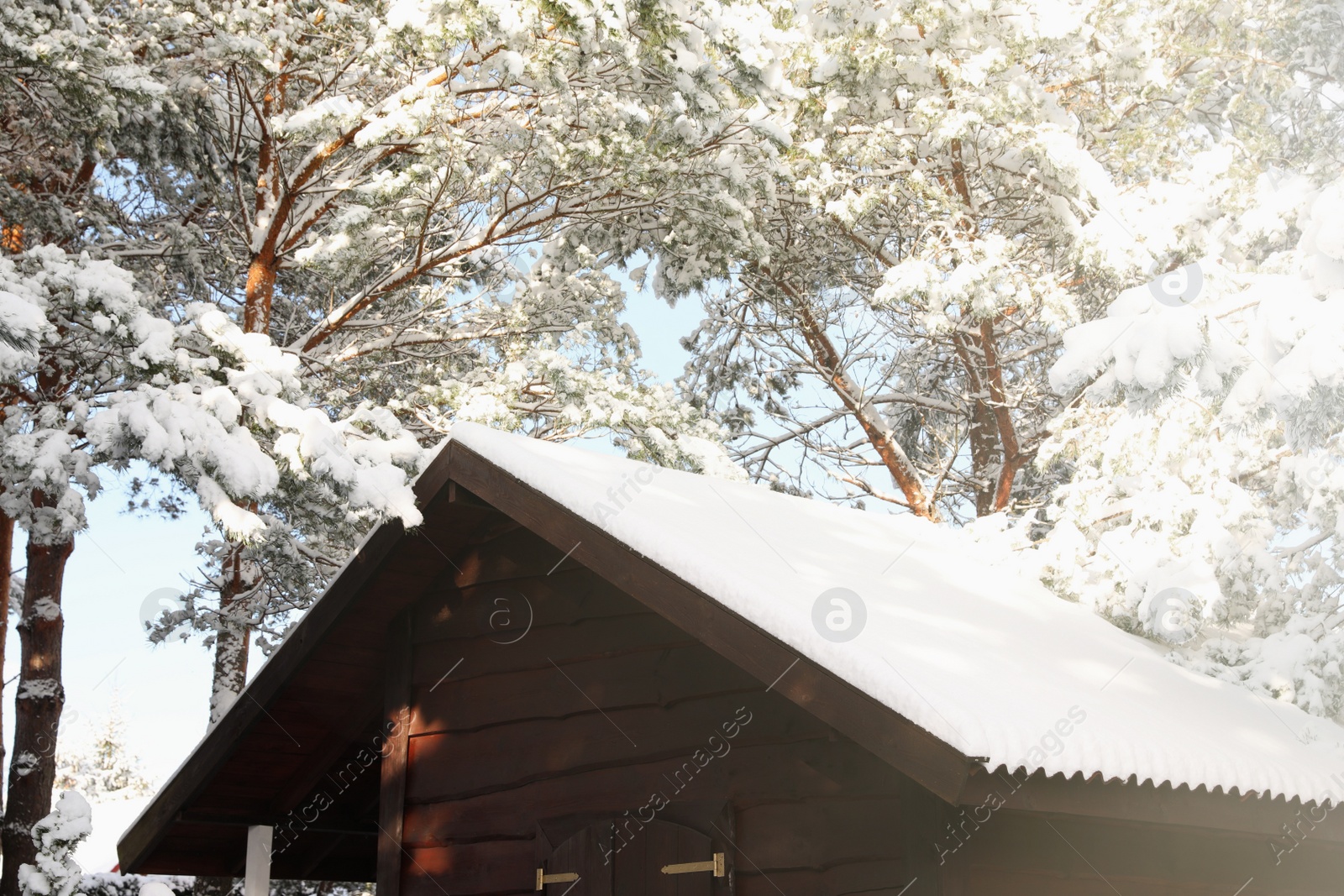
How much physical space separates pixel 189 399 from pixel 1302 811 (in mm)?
8661

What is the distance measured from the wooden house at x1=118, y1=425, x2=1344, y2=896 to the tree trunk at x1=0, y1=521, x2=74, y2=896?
8.50 meters

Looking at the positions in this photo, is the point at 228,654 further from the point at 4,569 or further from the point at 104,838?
the point at 104,838

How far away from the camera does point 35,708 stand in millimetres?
15602

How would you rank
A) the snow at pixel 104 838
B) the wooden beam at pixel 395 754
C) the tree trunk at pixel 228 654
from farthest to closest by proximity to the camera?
the snow at pixel 104 838 < the tree trunk at pixel 228 654 < the wooden beam at pixel 395 754

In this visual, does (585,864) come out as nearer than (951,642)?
No

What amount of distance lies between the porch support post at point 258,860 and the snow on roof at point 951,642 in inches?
124

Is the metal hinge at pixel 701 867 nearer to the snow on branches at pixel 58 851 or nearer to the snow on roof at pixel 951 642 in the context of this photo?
the snow on roof at pixel 951 642

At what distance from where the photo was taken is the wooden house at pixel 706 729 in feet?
14.7

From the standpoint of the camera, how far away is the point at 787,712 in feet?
17.6

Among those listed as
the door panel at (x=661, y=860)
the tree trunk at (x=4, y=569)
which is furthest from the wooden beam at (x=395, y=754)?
the tree trunk at (x=4, y=569)

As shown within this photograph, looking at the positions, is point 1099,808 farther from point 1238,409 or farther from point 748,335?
point 748,335

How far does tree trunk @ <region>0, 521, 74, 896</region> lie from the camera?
49.3 ft

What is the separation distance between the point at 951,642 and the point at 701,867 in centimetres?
154

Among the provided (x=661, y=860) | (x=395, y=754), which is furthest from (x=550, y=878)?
(x=395, y=754)
